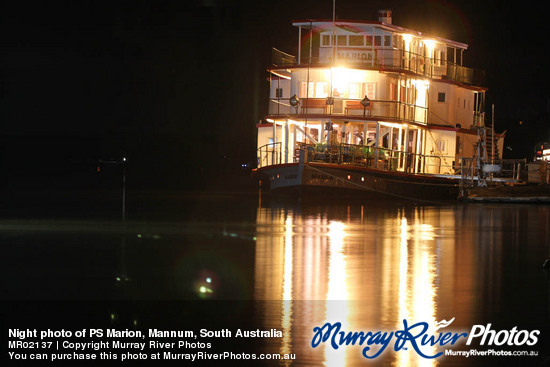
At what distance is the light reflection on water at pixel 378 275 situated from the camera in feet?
30.6

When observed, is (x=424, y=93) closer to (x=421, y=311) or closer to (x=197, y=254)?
(x=197, y=254)

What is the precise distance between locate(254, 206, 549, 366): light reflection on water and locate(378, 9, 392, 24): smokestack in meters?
23.8

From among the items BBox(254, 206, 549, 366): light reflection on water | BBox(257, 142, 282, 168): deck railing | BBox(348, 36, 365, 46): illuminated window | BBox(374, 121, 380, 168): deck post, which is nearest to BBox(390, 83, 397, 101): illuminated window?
BBox(348, 36, 365, 46): illuminated window

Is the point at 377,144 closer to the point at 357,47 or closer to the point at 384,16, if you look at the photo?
the point at 357,47

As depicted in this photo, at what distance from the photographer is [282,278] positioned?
12.5 meters

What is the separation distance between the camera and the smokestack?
46125mm

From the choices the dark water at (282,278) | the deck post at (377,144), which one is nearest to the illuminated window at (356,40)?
the deck post at (377,144)

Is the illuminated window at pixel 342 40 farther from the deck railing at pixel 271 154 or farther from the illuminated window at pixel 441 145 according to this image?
the illuminated window at pixel 441 145

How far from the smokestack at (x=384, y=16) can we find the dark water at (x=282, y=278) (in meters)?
24.6

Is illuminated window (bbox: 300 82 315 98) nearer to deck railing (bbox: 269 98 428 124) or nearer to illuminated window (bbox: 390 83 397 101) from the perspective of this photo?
deck railing (bbox: 269 98 428 124)

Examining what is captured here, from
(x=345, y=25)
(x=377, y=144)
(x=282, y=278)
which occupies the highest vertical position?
(x=345, y=25)

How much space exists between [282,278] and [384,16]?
3594 cm

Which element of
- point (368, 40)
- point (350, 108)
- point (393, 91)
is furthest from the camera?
point (368, 40)

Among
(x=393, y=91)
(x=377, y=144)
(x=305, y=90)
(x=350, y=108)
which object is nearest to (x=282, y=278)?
(x=377, y=144)
